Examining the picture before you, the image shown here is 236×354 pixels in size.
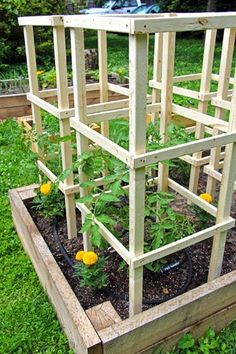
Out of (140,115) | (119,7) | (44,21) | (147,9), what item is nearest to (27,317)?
(140,115)

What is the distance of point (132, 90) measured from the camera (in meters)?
1.31

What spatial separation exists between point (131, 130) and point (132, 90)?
0.15m

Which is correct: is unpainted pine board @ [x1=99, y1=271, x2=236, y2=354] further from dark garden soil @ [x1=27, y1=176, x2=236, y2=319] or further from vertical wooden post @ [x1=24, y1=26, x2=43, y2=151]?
vertical wooden post @ [x1=24, y1=26, x2=43, y2=151]

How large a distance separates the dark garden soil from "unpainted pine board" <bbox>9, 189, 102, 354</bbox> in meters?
0.13

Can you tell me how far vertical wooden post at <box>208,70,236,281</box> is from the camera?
168cm

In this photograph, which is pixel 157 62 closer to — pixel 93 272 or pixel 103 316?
pixel 93 272

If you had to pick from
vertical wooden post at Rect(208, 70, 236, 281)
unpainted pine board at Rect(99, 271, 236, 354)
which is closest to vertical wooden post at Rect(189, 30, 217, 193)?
vertical wooden post at Rect(208, 70, 236, 281)

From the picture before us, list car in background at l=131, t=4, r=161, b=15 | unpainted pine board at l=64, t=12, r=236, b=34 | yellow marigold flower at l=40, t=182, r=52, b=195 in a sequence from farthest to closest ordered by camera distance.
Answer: car in background at l=131, t=4, r=161, b=15, yellow marigold flower at l=40, t=182, r=52, b=195, unpainted pine board at l=64, t=12, r=236, b=34

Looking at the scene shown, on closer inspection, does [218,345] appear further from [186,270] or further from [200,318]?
[186,270]

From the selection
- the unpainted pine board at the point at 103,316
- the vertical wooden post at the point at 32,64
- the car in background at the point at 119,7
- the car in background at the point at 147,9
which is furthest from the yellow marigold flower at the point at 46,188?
the car in background at the point at 119,7

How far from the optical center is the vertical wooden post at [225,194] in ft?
5.50

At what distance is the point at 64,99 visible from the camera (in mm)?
2043

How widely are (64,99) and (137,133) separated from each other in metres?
0.81

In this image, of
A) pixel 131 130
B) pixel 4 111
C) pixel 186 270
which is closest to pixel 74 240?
pixel 186 270
